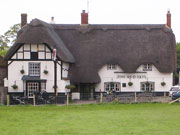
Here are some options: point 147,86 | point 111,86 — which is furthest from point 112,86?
point 147,86

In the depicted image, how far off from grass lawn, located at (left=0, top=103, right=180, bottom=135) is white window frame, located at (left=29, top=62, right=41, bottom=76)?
763cm

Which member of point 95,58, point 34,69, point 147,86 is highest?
point 95,58

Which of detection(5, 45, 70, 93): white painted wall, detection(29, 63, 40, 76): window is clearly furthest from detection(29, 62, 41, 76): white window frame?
detection(5, 45, 70, 93): white painted wall

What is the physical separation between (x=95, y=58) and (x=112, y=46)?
93.4 inches

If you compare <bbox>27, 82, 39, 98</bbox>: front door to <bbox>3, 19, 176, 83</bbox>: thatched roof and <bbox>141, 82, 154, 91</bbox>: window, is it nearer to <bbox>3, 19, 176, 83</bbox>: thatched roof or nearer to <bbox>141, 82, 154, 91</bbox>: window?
<bbox>3, 19, 176, 83</bbox>: thatched roof

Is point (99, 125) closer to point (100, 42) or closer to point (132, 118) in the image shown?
point (132, 118)

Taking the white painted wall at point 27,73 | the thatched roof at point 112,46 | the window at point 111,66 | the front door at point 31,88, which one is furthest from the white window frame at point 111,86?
the front door at point 31,88

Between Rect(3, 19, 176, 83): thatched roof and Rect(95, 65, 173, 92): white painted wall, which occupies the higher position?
Rect(3, 19, 176, 83): thatched roof

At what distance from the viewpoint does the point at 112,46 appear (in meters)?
46.5

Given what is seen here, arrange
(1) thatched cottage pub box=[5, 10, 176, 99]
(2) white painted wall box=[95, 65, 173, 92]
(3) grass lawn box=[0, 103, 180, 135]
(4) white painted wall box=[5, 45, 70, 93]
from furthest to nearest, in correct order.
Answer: (2) white painted wall box=[95, 65, 173, 92]
(1) thatched cottage pub box=[5, 10, 176, 99]
(4) white painted wall box=[5, 45, 70, 93]
(3) grass lawn box=[0, 103, 180, 135]

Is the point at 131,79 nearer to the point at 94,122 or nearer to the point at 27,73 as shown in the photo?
the point at 27,73

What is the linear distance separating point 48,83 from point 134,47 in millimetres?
10510

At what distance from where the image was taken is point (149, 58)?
4550 cm

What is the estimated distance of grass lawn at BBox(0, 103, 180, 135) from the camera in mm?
21453
